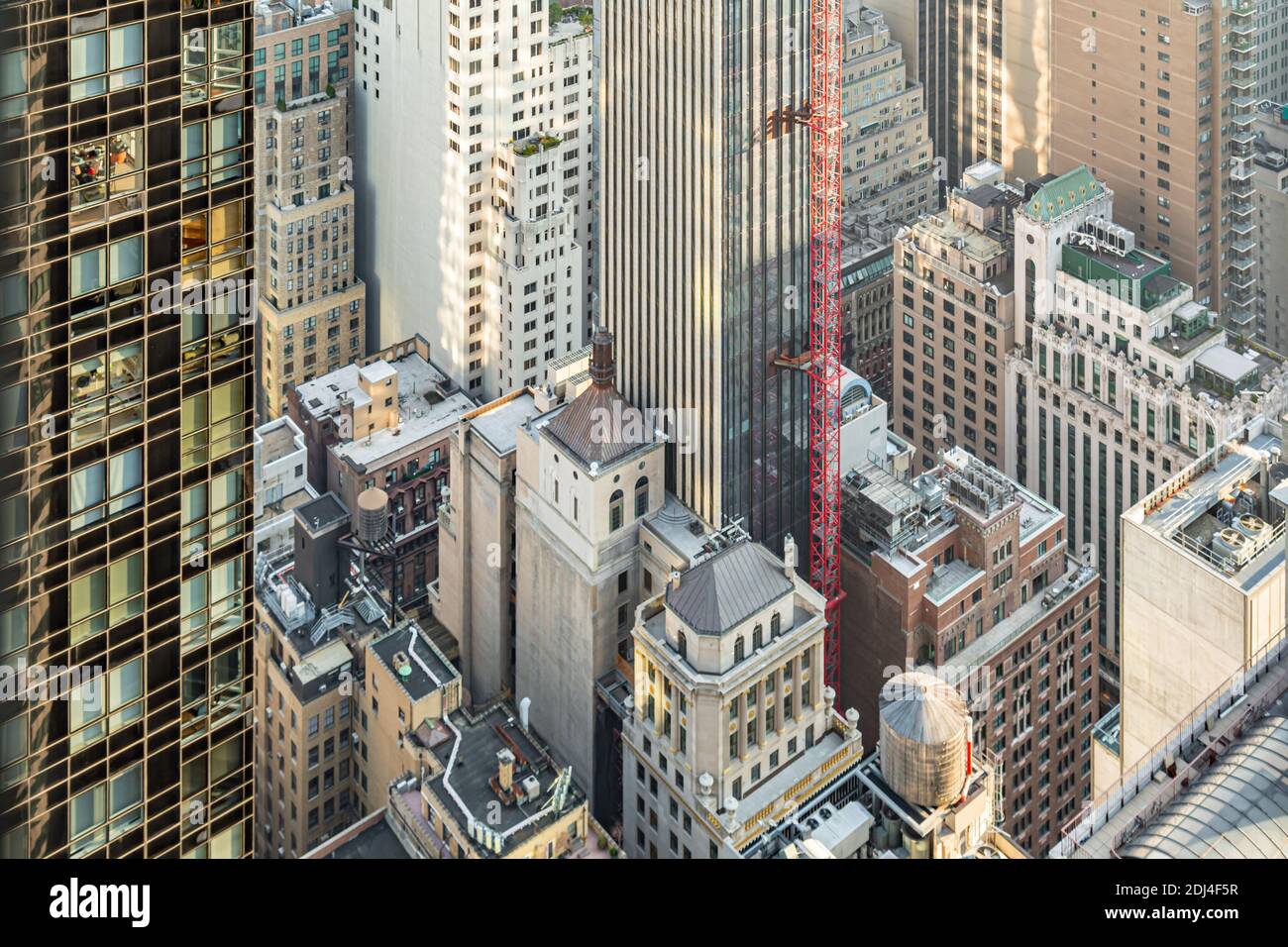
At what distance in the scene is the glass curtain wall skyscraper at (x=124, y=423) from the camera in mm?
89938

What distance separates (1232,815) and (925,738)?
85.1 meters

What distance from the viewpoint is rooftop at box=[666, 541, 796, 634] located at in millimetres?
196250

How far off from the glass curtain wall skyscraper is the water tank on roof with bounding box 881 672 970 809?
312ft

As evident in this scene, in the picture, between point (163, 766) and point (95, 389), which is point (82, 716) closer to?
point (163, 766)


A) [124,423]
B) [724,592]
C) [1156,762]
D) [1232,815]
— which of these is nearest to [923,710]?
[724,592]

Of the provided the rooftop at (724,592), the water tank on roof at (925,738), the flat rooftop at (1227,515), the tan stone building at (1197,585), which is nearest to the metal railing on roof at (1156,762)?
the tan stone building at (1197,585)

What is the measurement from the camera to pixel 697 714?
198 metres

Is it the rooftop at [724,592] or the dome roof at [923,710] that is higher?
the rooftop at [724,592]

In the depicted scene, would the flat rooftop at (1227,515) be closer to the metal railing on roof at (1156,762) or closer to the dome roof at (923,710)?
the dome roof at (923,710)

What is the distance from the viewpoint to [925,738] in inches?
7525

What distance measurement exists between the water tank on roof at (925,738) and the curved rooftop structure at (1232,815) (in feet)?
254

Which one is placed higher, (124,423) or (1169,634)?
(124,423)

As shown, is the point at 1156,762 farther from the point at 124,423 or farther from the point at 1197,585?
the point at 1197,585

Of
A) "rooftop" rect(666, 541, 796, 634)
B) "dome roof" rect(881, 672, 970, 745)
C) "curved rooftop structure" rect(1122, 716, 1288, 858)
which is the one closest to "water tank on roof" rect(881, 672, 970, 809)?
"dome roof" rect(881, 672, 970, 745)
